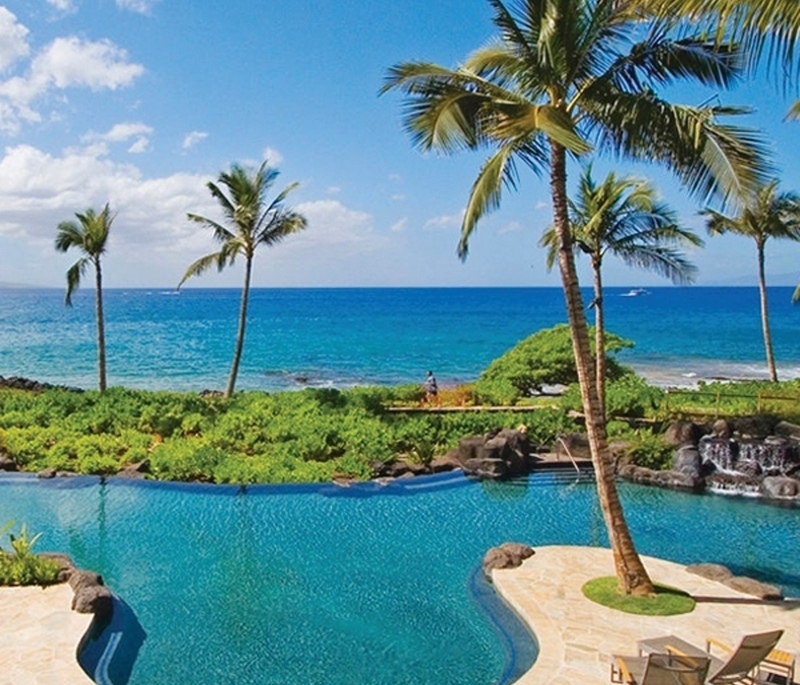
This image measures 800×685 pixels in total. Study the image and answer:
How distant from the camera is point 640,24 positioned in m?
9.01

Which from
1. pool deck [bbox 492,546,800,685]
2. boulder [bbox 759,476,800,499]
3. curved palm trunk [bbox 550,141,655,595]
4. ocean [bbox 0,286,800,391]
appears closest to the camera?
pool deck [bbox 492,546,800,685]

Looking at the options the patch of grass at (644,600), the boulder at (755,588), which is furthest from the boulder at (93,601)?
the boulder at (755,588)

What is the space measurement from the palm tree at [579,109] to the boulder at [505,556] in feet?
6.06

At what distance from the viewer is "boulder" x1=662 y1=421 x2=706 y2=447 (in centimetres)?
1850

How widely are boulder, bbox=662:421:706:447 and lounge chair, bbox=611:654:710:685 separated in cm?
1173

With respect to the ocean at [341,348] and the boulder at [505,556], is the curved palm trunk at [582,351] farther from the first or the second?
the ocean at [341,348]

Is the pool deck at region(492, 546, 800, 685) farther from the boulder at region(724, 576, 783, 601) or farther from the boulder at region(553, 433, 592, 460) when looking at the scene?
the boulder at region(553, 433, 592, 460)

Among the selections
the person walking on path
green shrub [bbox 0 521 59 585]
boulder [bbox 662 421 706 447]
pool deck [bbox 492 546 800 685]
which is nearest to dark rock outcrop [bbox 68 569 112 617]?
green shrub [bbox 0 521 59 585]

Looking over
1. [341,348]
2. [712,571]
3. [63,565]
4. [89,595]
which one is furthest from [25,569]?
[341,348]

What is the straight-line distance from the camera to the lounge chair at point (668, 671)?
713cm

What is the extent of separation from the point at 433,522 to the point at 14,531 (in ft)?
26.2

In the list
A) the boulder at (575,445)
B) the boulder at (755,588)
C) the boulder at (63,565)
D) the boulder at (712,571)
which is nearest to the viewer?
the boulder at (755,588)

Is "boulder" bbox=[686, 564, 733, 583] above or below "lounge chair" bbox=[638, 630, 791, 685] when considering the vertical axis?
below

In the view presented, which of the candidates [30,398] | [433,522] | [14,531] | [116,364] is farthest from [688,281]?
[116,364]
